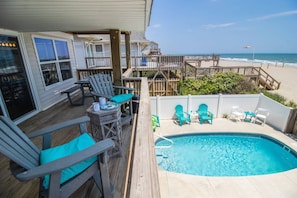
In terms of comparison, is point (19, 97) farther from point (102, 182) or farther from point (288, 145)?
point (288, 145)

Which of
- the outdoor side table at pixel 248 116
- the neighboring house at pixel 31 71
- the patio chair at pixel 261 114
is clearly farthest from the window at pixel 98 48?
the patio chair at pixel 261 114

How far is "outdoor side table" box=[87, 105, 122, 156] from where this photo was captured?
6.58 feet

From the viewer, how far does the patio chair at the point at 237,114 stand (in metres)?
7.70

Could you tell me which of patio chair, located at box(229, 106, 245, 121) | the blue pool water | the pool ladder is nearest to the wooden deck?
the blue pool water

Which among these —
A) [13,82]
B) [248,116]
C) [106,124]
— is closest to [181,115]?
[248,116]

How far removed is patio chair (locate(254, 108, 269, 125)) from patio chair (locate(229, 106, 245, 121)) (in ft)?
2.16

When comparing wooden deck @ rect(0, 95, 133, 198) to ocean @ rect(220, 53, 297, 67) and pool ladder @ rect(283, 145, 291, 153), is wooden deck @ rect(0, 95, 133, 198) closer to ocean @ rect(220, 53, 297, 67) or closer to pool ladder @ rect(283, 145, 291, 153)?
pool ladder @ rect(283, 145, 291, 153)

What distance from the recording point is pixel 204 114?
305 inches

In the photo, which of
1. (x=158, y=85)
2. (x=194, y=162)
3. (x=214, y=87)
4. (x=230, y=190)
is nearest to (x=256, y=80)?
(x=214, y=87)

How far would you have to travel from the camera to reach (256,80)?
1133 cm

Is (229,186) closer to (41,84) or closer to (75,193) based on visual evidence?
(75,193)

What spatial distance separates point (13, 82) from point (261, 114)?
1026 cm

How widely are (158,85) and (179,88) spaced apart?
1.53m

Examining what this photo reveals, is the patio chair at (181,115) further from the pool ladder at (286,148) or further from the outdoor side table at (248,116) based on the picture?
the pool ladder at (286,148)
